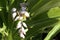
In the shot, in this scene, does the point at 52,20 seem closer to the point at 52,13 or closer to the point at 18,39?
the point at 52,13

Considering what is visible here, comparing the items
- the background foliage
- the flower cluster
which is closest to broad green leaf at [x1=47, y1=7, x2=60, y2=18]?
the background foliage

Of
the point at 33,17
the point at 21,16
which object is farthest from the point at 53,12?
the point at 21,16

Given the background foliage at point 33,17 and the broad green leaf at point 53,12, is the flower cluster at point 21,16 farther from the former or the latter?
the broad green leaf at point 53,12

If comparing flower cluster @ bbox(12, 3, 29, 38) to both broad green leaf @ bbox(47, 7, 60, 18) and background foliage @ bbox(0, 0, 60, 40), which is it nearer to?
background foliage @ bbox(0, 0, 60, 40)

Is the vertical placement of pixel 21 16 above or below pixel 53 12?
below

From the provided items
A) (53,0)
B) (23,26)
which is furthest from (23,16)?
(53,0)

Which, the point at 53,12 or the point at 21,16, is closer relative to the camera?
the point at 21,16

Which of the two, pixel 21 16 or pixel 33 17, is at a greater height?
pixel 33 17

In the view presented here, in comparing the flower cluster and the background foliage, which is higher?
the background foliage

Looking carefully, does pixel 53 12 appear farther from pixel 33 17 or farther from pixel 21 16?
pixel 21 16

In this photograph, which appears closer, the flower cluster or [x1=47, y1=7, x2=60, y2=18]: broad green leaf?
the flower cluster

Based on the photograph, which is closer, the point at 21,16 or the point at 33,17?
the point at 21,16
